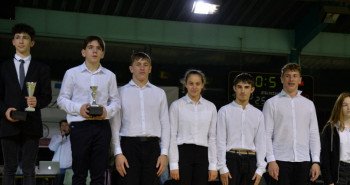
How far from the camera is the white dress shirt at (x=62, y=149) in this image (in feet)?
22.6

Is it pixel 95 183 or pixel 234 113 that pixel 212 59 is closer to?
pixel 234 113

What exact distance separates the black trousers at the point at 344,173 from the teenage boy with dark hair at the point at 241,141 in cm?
81

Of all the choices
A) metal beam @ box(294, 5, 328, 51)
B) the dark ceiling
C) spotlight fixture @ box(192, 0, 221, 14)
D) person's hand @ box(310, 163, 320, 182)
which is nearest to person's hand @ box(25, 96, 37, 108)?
person's hand @ box(310, 163, 320, 182)

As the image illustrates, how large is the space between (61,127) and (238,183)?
4225 mm

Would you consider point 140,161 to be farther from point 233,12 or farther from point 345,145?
point 233,12

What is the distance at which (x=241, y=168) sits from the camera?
3555 mm

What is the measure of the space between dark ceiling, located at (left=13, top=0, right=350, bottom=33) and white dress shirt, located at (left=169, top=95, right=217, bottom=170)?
3.90 meters

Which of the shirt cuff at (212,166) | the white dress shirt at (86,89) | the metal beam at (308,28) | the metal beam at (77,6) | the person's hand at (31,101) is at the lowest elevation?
the shirt cuff at (212,166)

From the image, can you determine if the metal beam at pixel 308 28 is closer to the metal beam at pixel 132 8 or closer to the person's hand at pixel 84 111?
the metal beam at pixel 132 8

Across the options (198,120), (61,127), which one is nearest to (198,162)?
(198,120)

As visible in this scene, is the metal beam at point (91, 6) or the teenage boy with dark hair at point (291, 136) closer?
the teenage boy with dark hair at point (291, 136)

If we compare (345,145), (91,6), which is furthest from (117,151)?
(91,6)

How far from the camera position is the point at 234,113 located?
377 centimetres

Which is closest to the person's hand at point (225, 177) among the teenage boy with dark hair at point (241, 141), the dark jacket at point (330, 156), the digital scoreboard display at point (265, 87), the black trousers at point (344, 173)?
the teenage boy with dark hair at point (241, 141)
